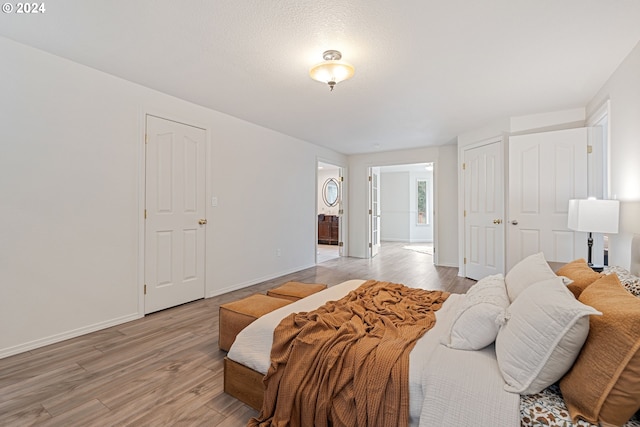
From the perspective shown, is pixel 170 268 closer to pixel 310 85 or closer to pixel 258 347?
pixel 258 347

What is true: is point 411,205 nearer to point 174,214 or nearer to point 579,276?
point 174,214

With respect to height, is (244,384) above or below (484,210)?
below

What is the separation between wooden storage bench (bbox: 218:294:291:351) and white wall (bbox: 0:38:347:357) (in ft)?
4.59

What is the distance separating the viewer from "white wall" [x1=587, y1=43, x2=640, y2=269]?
2371 millimetres

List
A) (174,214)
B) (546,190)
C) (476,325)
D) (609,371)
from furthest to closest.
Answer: (546,190) < (174,214) < (476,325) < (609,371)

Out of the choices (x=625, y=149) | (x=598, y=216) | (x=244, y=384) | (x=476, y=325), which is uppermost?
(x=625, y=149)

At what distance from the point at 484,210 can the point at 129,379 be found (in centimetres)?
477

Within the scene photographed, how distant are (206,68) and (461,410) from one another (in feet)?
10.2

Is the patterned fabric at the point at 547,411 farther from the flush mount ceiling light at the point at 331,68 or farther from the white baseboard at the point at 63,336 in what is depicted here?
the white baseboard at the point at 63,336

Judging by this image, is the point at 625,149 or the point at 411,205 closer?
the point at 625,149

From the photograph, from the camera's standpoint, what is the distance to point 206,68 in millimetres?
2785

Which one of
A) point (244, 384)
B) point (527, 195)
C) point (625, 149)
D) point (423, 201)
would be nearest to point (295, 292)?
point (244, 384)

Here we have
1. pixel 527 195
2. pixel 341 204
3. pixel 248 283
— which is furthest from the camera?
pixel 341 204

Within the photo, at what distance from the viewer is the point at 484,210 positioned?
462 centimetres
